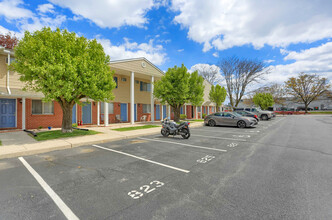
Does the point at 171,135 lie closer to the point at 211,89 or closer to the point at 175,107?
the point at 175,107

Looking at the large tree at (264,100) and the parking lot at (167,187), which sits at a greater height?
the large tree at (264,100)

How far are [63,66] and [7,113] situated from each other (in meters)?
7.41

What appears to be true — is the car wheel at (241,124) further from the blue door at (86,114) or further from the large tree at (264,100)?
the large tree at (264,100)

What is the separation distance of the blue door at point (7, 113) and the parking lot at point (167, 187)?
8.54 m

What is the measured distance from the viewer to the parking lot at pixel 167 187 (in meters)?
2.42

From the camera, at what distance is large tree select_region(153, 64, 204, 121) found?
1656 centimetres

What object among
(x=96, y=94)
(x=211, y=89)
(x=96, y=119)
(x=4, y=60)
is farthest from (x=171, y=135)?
(x=211, y=89)

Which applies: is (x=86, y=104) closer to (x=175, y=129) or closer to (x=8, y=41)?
(x=175, y=129)

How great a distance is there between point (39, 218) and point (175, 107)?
52.6 ft

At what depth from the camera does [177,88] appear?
16734 mm

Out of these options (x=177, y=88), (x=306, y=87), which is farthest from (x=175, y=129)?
(x=306, y=87)

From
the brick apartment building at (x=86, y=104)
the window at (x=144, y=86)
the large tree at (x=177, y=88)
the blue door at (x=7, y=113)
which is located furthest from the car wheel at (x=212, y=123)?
the blue door at (x=7, y=113)

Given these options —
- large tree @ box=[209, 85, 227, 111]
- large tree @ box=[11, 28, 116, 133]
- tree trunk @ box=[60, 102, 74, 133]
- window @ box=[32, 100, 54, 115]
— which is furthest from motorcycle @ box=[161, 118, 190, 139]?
large tree @ box=[209, 85, 227, 111]

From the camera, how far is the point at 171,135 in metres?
9.79
